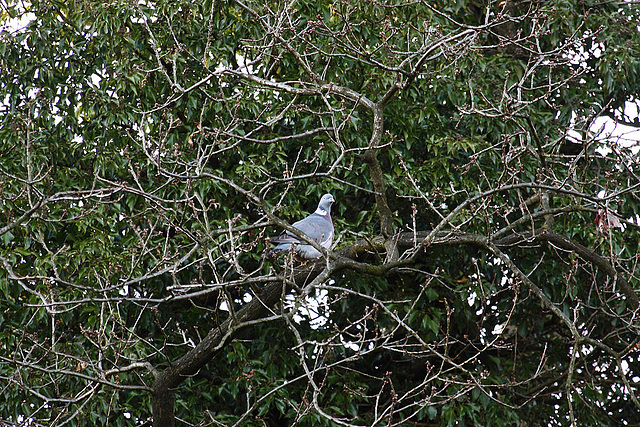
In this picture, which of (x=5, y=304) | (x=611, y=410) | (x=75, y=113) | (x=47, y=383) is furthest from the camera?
(x=611, y=410)

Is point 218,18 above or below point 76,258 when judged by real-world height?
above

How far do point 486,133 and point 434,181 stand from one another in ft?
2.24

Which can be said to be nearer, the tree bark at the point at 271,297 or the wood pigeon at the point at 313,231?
the tree bark at the point at 271,297

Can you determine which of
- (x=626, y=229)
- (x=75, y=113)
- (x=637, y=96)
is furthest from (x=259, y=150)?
(x=637, y=96)

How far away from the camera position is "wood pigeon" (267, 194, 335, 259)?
5.41 meters

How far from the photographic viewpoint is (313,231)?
5516 mm

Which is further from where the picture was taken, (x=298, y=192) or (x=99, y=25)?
(x=298, y=192)

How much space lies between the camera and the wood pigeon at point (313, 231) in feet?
17.7

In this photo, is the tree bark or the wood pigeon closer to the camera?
the tree bark

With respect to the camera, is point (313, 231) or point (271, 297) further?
point (313, 231)

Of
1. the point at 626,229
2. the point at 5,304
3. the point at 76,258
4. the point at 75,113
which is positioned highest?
the point at 75,113

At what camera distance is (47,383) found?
536 cm

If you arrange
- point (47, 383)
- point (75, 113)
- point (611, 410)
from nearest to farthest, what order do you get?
point (47, 383) → point (75, 113) → point (611, 410)

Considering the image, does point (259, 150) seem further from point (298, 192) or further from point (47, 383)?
point (47, 383)
